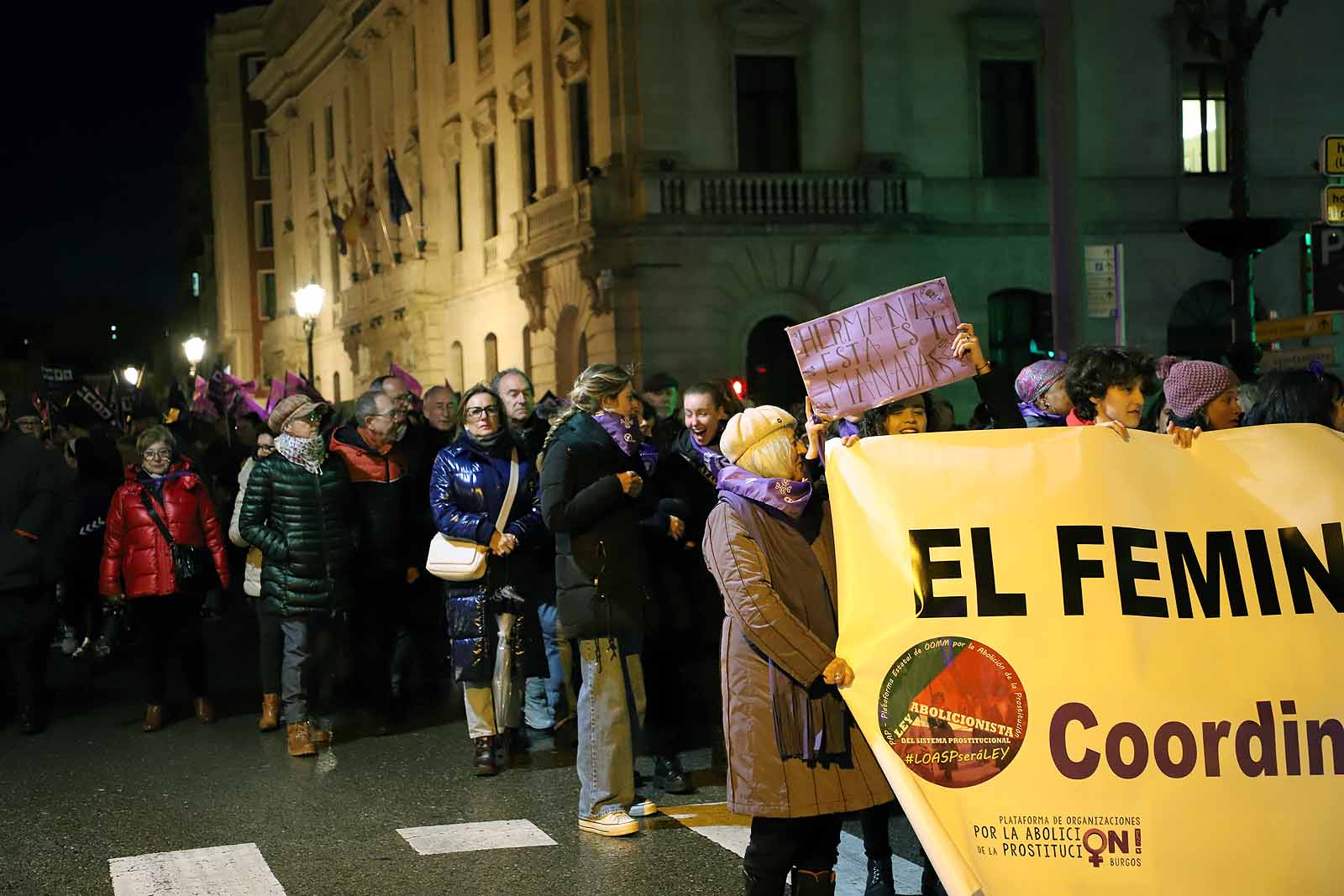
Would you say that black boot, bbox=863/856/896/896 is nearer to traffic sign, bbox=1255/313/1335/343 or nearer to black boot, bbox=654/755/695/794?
black boot, bbox=654/755/695/794

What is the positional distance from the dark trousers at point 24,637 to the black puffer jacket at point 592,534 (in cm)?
428

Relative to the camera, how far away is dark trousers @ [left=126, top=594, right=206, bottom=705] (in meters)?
10.2

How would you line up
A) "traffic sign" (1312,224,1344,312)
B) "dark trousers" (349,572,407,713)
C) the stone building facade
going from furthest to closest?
1. the stone building facade
2. "traffic sign" (1312,224,1344,312)
3. "dark trousers" (349,572,407,713)

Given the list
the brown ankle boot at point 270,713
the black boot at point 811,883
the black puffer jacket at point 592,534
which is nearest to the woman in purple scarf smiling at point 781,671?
the black boot at point 811,883

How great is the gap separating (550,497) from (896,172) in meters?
22.4

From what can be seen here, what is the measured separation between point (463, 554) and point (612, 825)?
1.97m

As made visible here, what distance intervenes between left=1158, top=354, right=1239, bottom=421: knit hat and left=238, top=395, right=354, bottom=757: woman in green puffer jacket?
15.5 ft

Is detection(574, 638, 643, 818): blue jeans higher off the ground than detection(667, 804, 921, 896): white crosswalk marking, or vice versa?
detection(574, 638, 643, 818): blue jeans

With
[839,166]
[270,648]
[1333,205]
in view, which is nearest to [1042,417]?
[270,648]

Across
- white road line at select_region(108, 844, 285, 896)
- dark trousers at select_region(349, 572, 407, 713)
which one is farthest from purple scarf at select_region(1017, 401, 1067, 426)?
dark trousers at select_region(349, 572, 407, 713)

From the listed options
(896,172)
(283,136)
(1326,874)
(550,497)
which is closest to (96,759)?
(550,497)

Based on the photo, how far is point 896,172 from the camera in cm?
2889

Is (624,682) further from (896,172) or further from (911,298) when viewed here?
(896,172)

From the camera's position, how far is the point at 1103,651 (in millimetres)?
4949
